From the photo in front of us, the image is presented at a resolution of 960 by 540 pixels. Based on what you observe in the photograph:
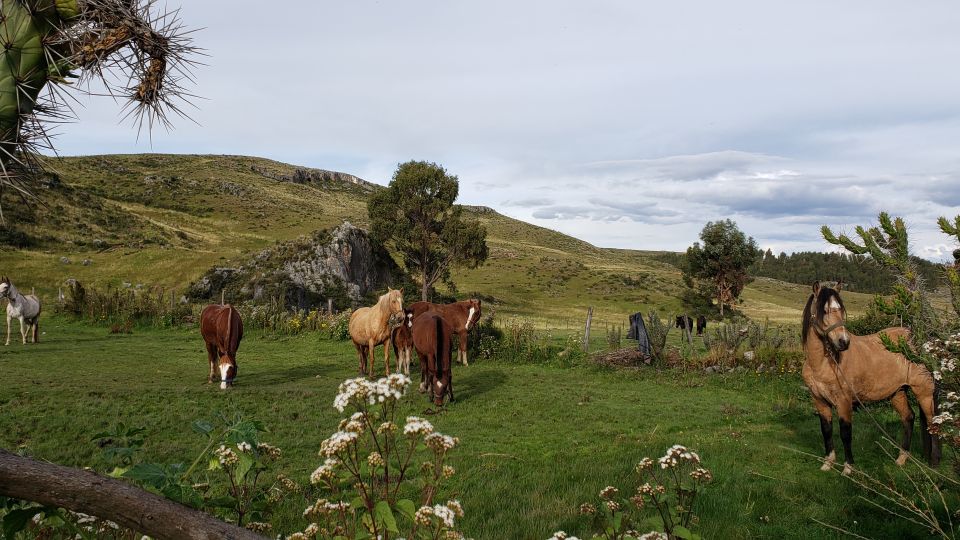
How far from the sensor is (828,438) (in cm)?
705

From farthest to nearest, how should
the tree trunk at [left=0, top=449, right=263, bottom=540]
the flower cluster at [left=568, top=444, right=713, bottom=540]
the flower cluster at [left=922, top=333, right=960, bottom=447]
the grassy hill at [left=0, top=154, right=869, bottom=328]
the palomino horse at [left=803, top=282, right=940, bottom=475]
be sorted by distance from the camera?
the grassy hill at [left=0, top=154, right=869, bottom=328]
the palomino horse at [left=803, top=282, right=940, bottom=475]
the flower cluster at [left=922, top=333, right=960, bottom=447]
the flower cluster at [left=568, top=444, right=713, bottom=540]
the tree trunk at [left=0, top=449, right=263, bottom=540]

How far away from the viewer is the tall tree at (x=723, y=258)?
174 ft

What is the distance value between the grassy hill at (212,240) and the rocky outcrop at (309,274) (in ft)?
14.3

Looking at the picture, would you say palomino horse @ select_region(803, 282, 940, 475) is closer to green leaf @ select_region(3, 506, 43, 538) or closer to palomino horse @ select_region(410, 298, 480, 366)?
green leaf @ select_region(3, 506, 43, 538)

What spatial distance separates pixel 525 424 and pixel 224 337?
7.66 m

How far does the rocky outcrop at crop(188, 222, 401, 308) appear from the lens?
1252 inches

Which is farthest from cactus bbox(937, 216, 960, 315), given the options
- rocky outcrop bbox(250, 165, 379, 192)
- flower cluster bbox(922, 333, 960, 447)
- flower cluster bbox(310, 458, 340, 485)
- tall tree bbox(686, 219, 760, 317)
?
rocky outcrop bbox(250, 165, 379, 192)

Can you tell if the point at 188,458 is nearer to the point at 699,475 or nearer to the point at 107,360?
the point at 699,475

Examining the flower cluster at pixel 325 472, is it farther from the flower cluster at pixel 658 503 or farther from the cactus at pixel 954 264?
the cactus at pixel 954 264

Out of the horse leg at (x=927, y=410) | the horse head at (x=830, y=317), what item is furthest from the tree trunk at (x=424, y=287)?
the horse leg at (x=927, y=410)

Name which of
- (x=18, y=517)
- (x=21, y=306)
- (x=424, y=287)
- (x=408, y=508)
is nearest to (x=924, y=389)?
(x=408, y=508)

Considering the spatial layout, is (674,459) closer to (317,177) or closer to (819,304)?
(819,304)

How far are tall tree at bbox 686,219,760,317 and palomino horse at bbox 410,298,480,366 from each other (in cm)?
4309

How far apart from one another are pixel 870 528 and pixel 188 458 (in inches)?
319
